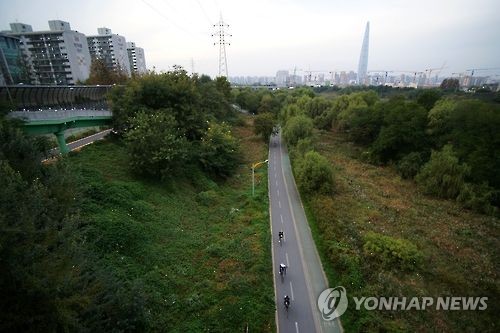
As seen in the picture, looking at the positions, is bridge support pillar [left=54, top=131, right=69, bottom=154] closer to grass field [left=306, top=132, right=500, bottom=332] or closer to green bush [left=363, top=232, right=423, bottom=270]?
grass field [left=306, top=132, right=500, bottom=332]

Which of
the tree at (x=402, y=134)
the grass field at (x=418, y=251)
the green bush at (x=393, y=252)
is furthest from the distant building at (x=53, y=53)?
the green bush at (x=393, y=252)

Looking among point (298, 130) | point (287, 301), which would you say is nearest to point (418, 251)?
point (287, 301)

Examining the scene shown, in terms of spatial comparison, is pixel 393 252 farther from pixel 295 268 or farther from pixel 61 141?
pixel 61 141

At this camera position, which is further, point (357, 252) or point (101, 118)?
point (101, 118)

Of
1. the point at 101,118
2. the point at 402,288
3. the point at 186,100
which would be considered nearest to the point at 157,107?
the point at 186,100

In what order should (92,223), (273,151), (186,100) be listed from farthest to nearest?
(273,151)
(186,100)
(92,223)

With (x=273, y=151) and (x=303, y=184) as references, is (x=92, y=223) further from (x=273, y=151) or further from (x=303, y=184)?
(x=273, y=151)
